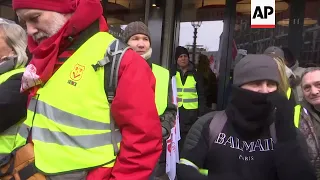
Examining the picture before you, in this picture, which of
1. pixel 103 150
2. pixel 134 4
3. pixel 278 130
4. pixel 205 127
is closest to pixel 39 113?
pixel 103 150

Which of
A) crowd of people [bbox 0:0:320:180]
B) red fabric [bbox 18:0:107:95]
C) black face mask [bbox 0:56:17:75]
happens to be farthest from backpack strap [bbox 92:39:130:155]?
black face mask [bbox 0:56:17:75]

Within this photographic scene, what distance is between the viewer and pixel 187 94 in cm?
679

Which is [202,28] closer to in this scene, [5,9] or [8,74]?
[5,9]

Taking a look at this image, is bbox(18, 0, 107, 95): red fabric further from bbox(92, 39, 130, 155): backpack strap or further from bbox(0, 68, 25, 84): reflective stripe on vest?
bbox(0, 68, 25, 84): reflective stripe on vest

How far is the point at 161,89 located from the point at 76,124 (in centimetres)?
161

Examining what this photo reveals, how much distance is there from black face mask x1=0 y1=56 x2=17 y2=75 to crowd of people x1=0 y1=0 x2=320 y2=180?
155mm

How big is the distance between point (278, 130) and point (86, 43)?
998 mm

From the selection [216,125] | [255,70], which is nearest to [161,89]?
[216,125]

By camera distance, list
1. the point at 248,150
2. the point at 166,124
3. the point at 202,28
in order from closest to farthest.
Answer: the point at 248,150 < the point at 166,124 < the point at 202,28

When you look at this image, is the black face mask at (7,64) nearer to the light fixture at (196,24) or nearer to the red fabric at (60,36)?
the red fabric at (60,36)

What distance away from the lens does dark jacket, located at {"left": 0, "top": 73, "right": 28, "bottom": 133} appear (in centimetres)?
210

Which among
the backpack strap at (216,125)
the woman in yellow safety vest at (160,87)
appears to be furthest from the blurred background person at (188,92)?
the backpack strap at (216,125)

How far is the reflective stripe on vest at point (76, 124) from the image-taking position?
1735mm

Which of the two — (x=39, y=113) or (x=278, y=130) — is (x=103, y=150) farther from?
(x=278, y=130)
